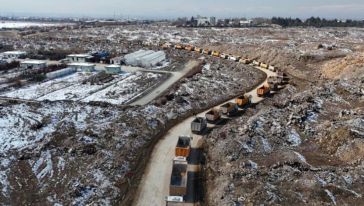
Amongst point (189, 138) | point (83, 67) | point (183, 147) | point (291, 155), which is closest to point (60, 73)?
point (83, 67)

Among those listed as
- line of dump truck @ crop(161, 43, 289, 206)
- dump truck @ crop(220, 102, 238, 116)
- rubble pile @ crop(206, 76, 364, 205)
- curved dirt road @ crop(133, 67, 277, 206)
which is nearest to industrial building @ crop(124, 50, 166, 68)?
line of dump truck @ crop(161, 43, 289, 206)

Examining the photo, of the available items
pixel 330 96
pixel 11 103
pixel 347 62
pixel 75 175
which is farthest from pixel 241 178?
pixel 347 62

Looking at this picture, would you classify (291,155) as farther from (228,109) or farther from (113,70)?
(113,70)

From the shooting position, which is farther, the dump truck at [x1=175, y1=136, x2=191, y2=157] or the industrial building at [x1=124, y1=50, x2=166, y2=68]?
the industrial building at [x1=124, y1=50, x2=166, y2=68]

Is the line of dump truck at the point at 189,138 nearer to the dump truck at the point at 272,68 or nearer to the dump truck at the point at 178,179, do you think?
the dump truck at the point at 178,179

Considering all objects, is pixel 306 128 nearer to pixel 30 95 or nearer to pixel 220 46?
pixel 30 95

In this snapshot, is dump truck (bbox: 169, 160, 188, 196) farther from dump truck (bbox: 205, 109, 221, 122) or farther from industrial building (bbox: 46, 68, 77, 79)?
industrial building (bbox: 46, 68, 77, 79)
